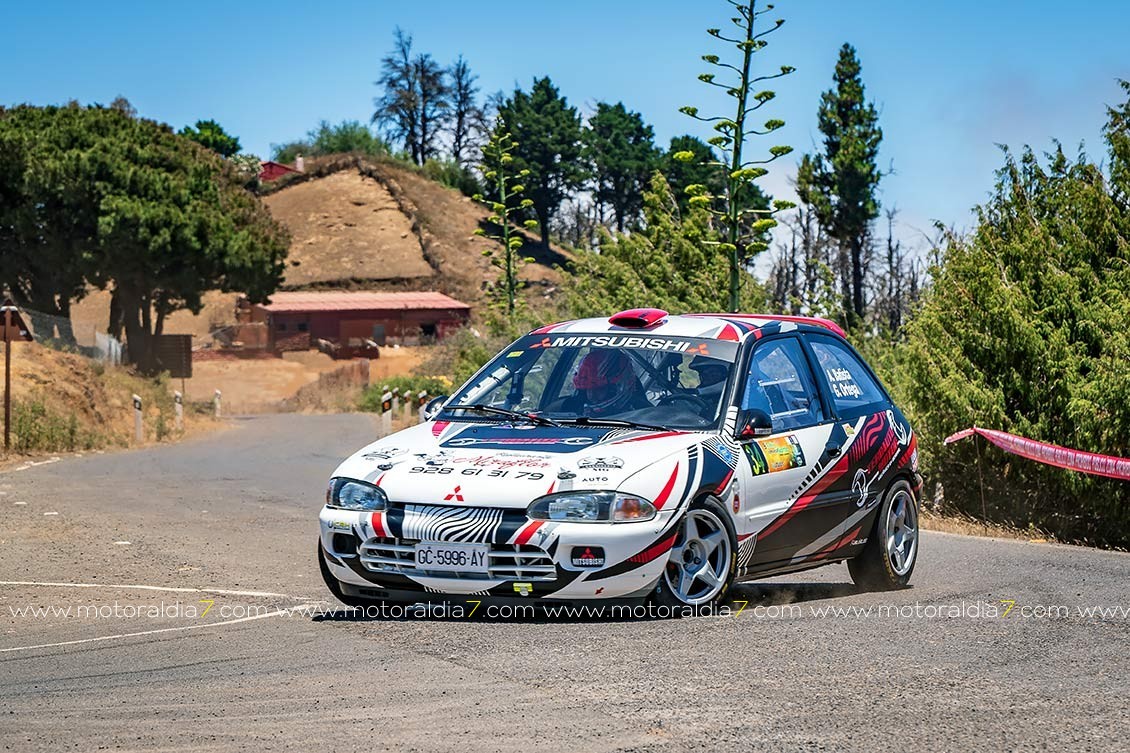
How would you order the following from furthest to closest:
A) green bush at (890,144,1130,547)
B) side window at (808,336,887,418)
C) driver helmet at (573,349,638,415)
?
green bush at (890,144,1130,547) → side window at (808,336,887,418) → driver helmet at (573,349,638,415)

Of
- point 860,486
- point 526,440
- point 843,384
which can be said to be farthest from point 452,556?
point 843,384

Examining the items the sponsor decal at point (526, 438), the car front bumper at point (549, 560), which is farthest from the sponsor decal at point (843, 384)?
the car front bumper at point (549, 560)

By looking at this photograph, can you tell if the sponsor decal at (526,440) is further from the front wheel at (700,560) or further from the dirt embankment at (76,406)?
the dirt embankment at (76,406)

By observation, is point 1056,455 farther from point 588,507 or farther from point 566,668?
point 566,668

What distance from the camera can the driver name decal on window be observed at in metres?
8.80

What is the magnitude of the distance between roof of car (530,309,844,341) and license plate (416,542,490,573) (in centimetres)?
218

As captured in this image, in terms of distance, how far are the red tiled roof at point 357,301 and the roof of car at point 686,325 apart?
3161 inches

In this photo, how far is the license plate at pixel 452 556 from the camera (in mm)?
7391

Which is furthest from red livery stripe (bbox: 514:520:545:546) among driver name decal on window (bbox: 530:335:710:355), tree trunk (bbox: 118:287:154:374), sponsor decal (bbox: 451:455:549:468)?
tree trunk (bbox: 118:287:154:374)

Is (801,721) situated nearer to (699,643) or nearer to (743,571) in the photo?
(699,643)

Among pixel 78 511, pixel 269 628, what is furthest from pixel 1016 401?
pixel 269 628

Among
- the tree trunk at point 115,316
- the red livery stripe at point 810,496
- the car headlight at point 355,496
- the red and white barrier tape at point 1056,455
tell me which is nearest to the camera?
the car headlight at point 355,496

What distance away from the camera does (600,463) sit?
297 inches

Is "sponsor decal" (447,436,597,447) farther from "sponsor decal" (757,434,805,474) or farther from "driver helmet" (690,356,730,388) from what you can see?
"sponsor decal" (757,434,805,474)
